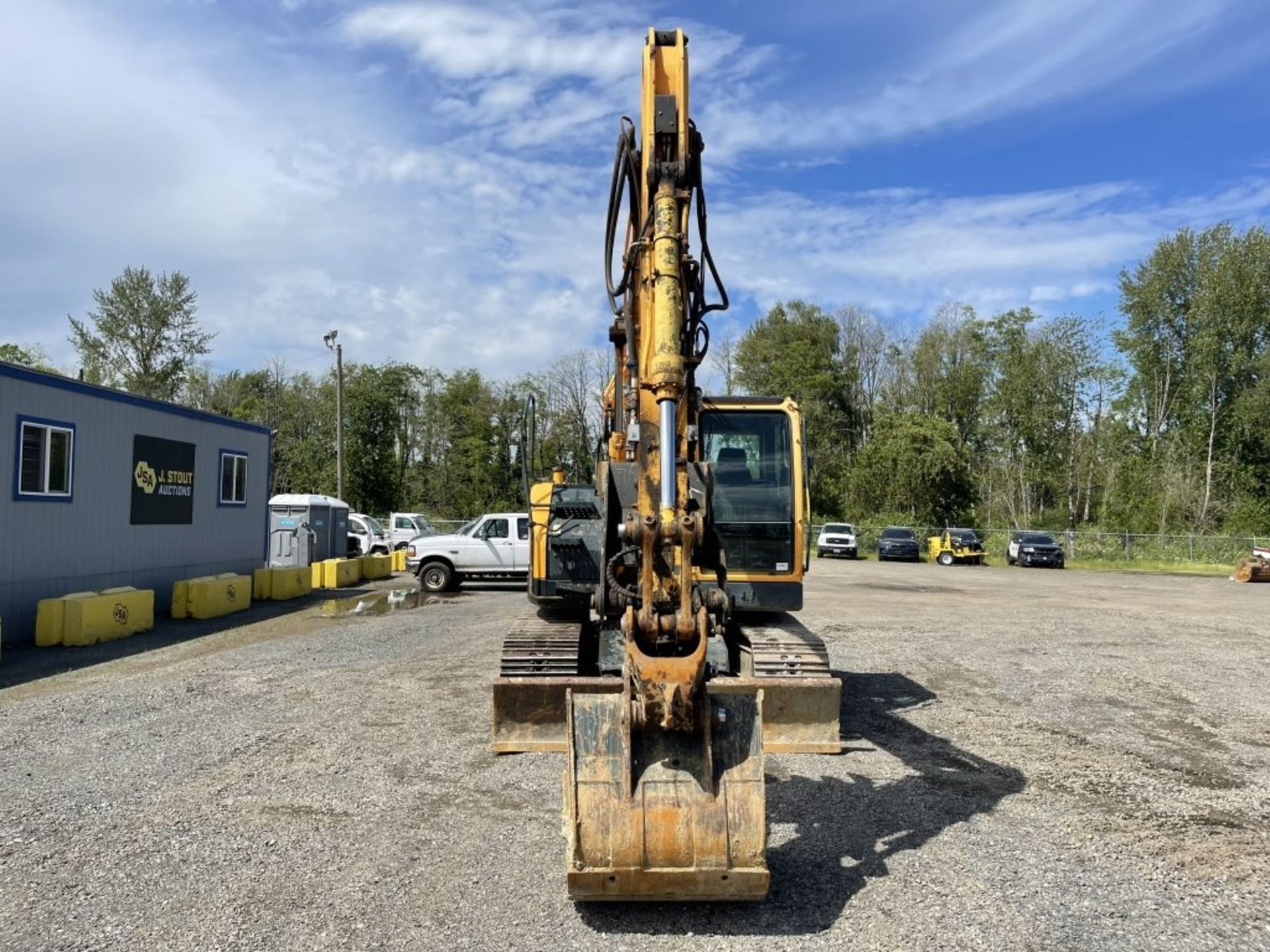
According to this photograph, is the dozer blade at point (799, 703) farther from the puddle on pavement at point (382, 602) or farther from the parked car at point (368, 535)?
the parked car at point (368, 535)

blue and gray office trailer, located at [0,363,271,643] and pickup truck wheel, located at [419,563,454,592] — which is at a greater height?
blue and gray office trailer, located at [0,363,271,643]

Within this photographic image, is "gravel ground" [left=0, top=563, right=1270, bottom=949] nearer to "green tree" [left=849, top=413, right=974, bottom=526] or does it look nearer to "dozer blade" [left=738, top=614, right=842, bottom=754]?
"dozer blade" [left=738, top=614, right=842, bottom=754]

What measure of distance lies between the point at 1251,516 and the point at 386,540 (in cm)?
4098

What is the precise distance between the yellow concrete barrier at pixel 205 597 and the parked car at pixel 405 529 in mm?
14162

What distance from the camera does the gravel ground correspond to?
14.3 ft

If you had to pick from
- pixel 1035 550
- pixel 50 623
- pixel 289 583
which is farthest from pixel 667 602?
pixel 1035 550

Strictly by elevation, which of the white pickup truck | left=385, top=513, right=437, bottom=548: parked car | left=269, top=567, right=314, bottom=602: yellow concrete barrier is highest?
left=385, top=513, right=437, bottom=548: parked car

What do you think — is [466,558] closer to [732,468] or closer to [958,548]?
[732,468]

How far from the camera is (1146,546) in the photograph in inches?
1655

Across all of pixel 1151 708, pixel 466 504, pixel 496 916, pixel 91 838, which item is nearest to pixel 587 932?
pixel 496 916

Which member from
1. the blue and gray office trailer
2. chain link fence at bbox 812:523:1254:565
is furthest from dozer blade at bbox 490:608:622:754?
chain link fence at bbox 812:523:1254:565

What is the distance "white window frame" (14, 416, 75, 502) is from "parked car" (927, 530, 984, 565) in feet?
116

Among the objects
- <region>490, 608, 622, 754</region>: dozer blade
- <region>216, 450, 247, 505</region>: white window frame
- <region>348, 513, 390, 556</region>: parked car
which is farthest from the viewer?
<region>348, 513, 390, 556</region>: parked car

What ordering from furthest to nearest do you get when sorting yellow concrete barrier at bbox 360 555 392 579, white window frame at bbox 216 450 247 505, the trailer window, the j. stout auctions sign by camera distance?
yellow concrete barrier at bbox 360 555 392 579 < the trailer window < white window frame at bbox 216 450 247 505 < the j. stout auctions sign
